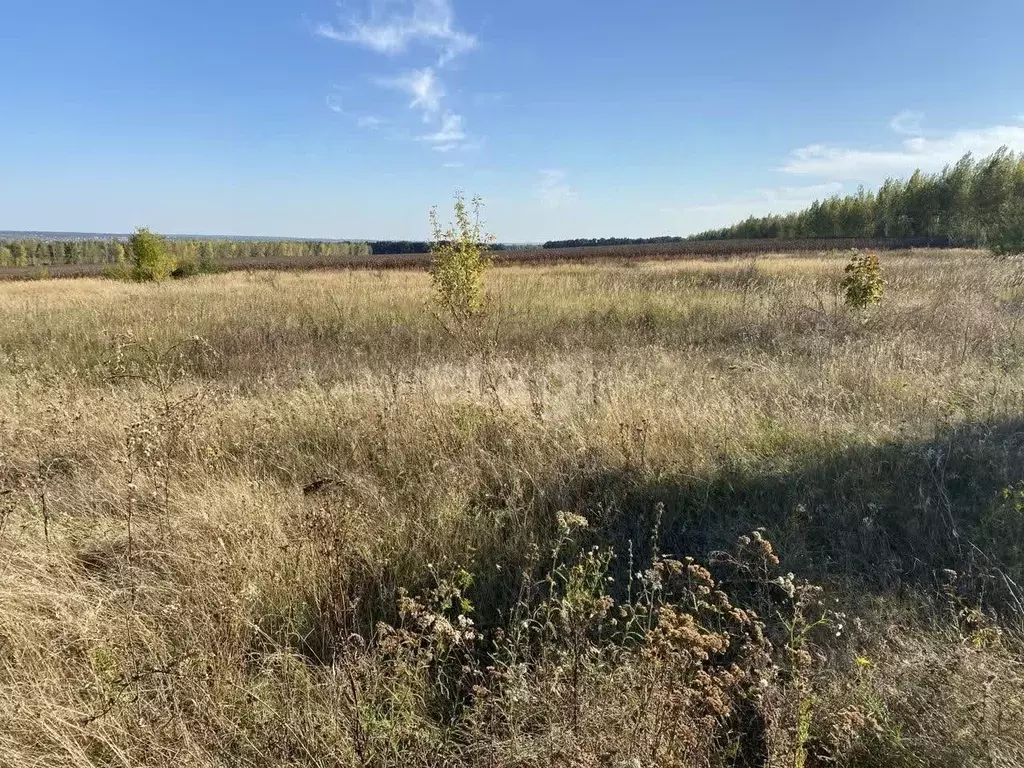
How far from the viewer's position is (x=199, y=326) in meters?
10.5

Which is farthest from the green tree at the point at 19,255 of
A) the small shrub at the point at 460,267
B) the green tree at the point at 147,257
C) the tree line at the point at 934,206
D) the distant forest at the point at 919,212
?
the tree line at the point at 934,206

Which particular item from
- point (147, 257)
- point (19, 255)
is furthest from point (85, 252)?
point (147, 257)

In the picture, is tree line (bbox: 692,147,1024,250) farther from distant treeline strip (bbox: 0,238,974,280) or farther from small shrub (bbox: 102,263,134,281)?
small shrub (bbox: 102,263,134,281)

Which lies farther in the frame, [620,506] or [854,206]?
[854,206]

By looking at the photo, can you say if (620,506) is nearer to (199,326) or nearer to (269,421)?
(269,421)

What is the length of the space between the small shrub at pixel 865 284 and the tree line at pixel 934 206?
42.3 metres

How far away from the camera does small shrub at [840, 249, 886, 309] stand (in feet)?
31.3

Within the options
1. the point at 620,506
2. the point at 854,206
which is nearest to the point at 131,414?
the point at 620,506

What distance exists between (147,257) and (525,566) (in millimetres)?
35426

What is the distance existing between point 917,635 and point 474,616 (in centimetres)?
206

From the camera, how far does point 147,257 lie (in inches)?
1195

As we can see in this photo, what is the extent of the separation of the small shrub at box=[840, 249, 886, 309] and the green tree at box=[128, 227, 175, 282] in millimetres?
33193

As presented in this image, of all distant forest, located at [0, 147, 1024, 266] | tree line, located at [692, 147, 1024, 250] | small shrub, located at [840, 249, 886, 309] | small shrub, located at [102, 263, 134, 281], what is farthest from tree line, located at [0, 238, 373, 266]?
small shrub, located at [840, 249, 886, 309]

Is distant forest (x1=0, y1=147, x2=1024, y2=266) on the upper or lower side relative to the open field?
upper
